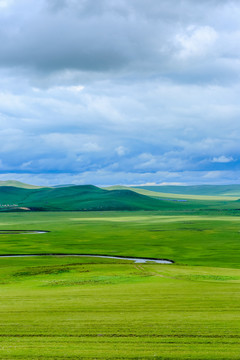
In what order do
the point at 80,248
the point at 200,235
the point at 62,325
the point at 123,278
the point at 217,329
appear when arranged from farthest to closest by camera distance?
the point at 200,235 < the point at 80,248 < the point at 123,278 < the point at 62,325 < the point at 217,329

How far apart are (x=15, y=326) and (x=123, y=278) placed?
2461 centimetres

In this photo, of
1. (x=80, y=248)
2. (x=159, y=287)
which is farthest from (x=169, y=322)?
(x=80, y=248)

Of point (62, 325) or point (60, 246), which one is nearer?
point (62, 325)

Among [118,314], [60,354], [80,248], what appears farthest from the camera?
[80,248]

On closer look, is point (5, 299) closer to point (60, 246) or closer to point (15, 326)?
point (15, 326)

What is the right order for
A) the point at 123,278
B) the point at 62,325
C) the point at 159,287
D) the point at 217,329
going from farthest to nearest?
the point at 123,278 → the point at 159,287 → the point at 62,325 → the point at 217,329

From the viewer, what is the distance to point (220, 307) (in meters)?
28.2

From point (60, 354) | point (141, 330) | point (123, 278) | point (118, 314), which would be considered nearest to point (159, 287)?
point (123, 278)

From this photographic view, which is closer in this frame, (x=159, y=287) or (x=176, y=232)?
(x=159, y=287)

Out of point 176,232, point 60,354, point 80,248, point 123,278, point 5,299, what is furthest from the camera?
point 176,232

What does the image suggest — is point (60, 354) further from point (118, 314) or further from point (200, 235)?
point (200, 235)

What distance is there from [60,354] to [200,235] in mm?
114821

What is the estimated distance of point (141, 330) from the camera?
23.0 meters

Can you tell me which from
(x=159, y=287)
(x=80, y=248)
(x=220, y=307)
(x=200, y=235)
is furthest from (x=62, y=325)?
(x=200, y=235)
